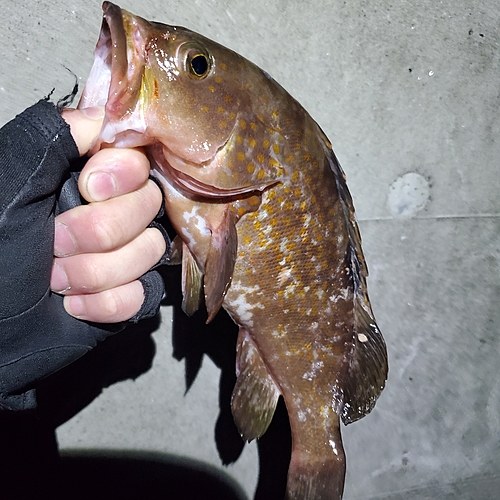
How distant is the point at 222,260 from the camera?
→ 109cm

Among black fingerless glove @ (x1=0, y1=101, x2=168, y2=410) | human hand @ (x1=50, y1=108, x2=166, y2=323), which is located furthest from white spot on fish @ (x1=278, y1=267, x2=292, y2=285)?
black fingerless glove @ (x1=0, y1=101, x2=168, y2=410)

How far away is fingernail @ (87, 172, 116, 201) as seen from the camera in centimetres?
93

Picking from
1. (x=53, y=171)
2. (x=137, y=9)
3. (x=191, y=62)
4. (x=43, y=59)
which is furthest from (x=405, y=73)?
(x=53, y=171)

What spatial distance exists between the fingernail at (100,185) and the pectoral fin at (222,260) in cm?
26

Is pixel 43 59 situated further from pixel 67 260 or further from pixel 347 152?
pixel 347 152

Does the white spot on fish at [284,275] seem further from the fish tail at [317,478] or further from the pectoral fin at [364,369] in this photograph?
the fish tail at [317,478]

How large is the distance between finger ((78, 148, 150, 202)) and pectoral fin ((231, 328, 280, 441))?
1.89 feet

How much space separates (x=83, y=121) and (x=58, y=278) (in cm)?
34

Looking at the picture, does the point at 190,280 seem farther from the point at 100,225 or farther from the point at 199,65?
the point at 199,65

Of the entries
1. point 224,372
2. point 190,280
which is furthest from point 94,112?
point 224,372

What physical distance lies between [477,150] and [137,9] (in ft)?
4.23

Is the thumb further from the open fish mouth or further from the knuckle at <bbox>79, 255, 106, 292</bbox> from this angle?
the knuckle at <bbox>79, 255, 106, 292</bbox>

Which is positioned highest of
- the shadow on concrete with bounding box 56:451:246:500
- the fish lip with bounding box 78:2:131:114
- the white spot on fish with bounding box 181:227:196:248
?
the fish lip with bounding box 78:2:131:114

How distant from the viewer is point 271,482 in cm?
179
